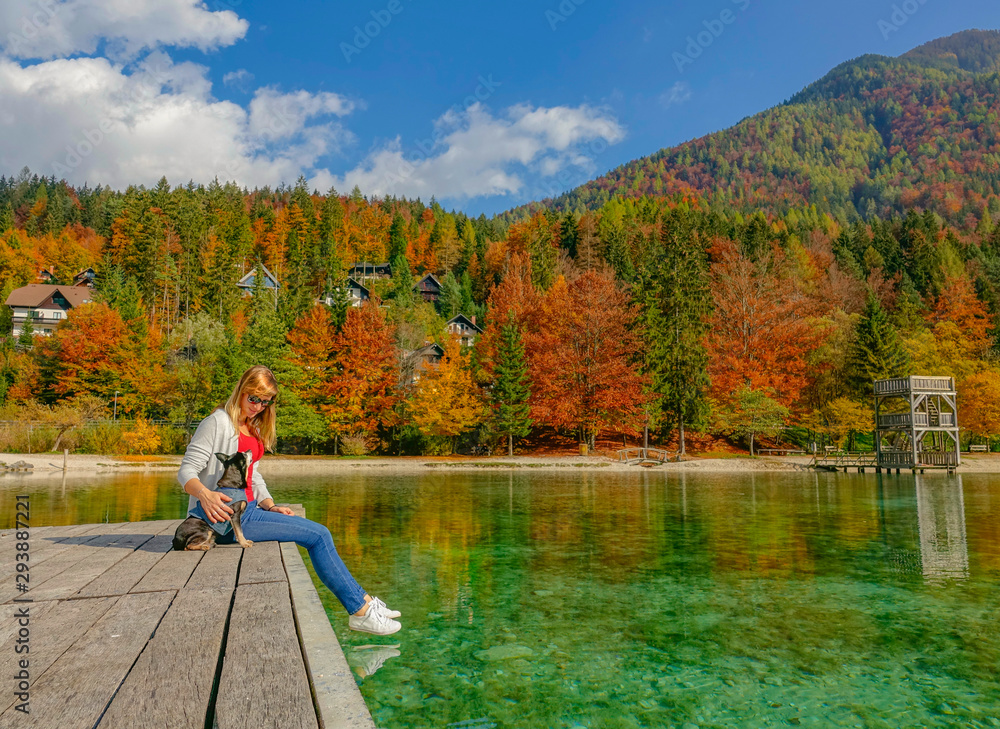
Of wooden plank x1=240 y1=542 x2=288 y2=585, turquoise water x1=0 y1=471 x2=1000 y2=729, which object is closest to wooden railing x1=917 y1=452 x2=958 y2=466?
turquoise water x1=0 y1=471 x2=1000 y2=729

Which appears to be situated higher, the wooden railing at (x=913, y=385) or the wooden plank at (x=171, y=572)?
the wooden railing at (x=913, y=385)

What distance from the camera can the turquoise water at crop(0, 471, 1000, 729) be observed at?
13.8ft

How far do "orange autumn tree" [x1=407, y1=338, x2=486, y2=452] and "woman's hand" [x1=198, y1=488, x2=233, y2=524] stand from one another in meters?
34.1

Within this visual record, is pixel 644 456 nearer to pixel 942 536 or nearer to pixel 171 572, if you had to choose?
pixel 942 536

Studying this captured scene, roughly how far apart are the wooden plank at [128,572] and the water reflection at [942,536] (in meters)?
8.55

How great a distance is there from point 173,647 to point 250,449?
2.14 metres

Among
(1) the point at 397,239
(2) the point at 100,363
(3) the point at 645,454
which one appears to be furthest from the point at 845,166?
(2) the point at 100,363

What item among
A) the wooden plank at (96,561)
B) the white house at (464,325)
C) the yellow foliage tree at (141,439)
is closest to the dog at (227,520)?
the wooden plank at (96,561)

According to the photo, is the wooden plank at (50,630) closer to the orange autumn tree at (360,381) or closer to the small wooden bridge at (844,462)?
the small wooden bridge at (844,462)

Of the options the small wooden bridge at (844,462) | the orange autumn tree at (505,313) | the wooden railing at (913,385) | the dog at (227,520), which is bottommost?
the small wooden bridge at (844,462)

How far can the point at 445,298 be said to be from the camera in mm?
79938

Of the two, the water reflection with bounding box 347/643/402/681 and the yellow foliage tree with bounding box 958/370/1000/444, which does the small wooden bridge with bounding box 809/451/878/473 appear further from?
the water reflection with bounding box 347/643/402/681

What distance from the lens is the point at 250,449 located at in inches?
195

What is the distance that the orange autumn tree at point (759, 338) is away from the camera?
4472cm
